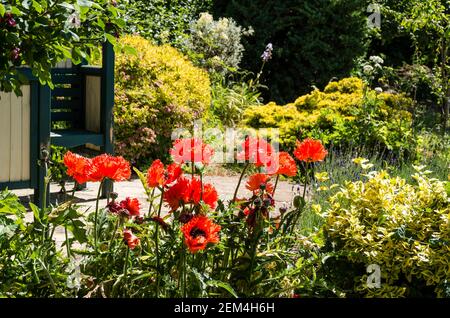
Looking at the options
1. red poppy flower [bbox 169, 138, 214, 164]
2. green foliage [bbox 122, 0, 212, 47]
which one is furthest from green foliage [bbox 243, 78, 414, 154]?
red poppy flower [bbox 169, 138, 214, 164]

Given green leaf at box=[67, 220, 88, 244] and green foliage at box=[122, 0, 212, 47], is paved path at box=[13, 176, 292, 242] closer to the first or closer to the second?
green leaf at box=[67, 220, 88, 244]

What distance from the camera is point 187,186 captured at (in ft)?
7.87

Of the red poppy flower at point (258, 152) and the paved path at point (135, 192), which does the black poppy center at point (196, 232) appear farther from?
the paved path at point (135, 192)

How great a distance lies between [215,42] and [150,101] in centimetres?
305

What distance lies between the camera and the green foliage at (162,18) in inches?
386

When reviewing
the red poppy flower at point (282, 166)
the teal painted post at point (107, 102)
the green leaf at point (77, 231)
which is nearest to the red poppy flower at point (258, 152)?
the red poppy flower at point (282, 166)

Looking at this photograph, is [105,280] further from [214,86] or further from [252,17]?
[252,17]

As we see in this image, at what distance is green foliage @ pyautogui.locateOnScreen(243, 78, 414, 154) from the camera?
7.30m

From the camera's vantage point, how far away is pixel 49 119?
16.9 ft

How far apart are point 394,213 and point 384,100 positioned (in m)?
5.31

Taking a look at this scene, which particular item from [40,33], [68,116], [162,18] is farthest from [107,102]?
[162,18]

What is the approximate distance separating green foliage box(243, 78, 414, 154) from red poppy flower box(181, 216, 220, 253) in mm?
4642

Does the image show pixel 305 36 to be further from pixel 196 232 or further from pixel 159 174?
pixel 196 232

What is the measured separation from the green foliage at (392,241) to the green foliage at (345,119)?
12.1 ft
